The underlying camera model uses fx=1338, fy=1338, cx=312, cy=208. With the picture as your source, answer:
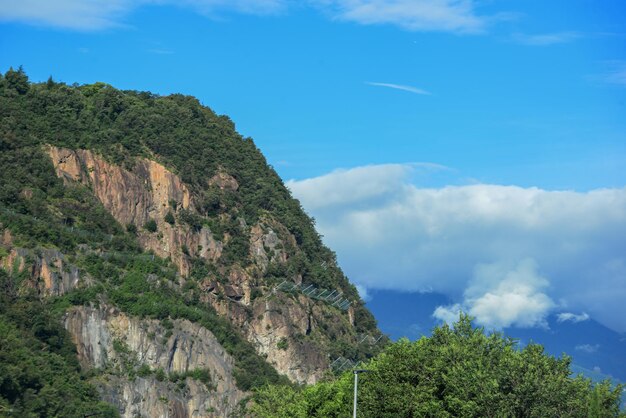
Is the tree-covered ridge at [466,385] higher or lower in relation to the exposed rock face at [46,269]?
lower

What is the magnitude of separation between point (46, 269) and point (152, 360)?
64.5 feet

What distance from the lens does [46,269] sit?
18500cm

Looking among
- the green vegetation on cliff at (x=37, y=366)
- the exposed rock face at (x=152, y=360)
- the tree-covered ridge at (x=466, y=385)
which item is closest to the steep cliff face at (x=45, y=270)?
the green vegetation on cliff at (x=37, y=366)

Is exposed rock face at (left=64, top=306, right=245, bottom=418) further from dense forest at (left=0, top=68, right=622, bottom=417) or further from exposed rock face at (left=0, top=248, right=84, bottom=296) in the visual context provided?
exposed rock face at (left=0, top=248, right=84, bottom=296)

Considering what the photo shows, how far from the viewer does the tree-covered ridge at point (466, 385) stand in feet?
359

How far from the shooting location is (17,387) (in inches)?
6211

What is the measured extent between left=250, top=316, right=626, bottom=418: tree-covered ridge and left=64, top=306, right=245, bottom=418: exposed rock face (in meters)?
53.8

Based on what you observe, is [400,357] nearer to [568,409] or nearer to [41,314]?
[568,409]

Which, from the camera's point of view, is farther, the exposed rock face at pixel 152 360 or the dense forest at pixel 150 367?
the exposed rock face at pixel 152 360

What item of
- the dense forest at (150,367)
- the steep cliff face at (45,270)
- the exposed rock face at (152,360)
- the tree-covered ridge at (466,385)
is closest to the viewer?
the tree-covered ridge at (466,385)

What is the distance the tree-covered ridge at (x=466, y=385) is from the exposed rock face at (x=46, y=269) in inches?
2455

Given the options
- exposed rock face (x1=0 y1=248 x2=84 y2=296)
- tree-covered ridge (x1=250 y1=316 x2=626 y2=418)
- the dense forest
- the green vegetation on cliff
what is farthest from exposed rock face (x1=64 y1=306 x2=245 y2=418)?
tree-covered ridge (x1=250 y1=316 x2=626 y2=418)

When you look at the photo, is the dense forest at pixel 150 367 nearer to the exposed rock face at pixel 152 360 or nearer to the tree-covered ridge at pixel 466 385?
the tree-covered ridge at pixel 466 385

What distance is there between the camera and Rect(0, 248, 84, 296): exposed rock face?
182 metres
